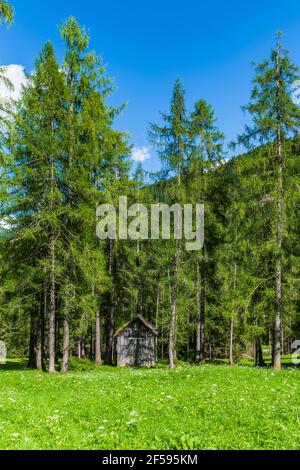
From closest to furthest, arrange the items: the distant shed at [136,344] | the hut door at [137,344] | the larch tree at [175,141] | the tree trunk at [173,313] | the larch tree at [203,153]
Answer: the tree trunk at [173,313] → the larch tree at [175,141] → the larch tree at [203,153] → the distant shed at [136,344] → the hut door at [137,344]

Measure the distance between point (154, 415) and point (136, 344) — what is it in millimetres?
25794

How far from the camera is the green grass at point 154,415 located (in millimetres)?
6285

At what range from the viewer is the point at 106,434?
655 cm

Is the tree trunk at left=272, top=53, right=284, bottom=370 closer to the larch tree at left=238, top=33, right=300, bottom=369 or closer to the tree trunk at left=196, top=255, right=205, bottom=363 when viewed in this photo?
the larch tree at left=238, top=33, right=300, bottom=369

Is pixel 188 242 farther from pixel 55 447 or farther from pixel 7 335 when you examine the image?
pixel 55 447

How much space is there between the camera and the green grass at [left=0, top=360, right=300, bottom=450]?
628cm

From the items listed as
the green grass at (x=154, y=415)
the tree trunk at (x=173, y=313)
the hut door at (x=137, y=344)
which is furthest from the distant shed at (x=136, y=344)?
the green grass at (x=154, y=415)

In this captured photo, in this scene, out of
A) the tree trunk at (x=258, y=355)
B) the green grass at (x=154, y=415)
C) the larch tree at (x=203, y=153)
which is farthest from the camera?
the tree trunk at (x=258, y=355)

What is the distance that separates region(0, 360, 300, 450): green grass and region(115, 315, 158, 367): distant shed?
20.3 meters

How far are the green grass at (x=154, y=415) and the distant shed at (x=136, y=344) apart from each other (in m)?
20.3

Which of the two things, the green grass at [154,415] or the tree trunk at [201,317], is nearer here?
the green grass at [154,415]

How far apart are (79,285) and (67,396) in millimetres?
9751

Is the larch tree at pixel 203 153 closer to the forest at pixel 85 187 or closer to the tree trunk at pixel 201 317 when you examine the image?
the tree trunk at pixel 201 317

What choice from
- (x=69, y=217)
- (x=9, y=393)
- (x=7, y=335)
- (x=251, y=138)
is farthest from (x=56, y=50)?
(x=9, y=393)
